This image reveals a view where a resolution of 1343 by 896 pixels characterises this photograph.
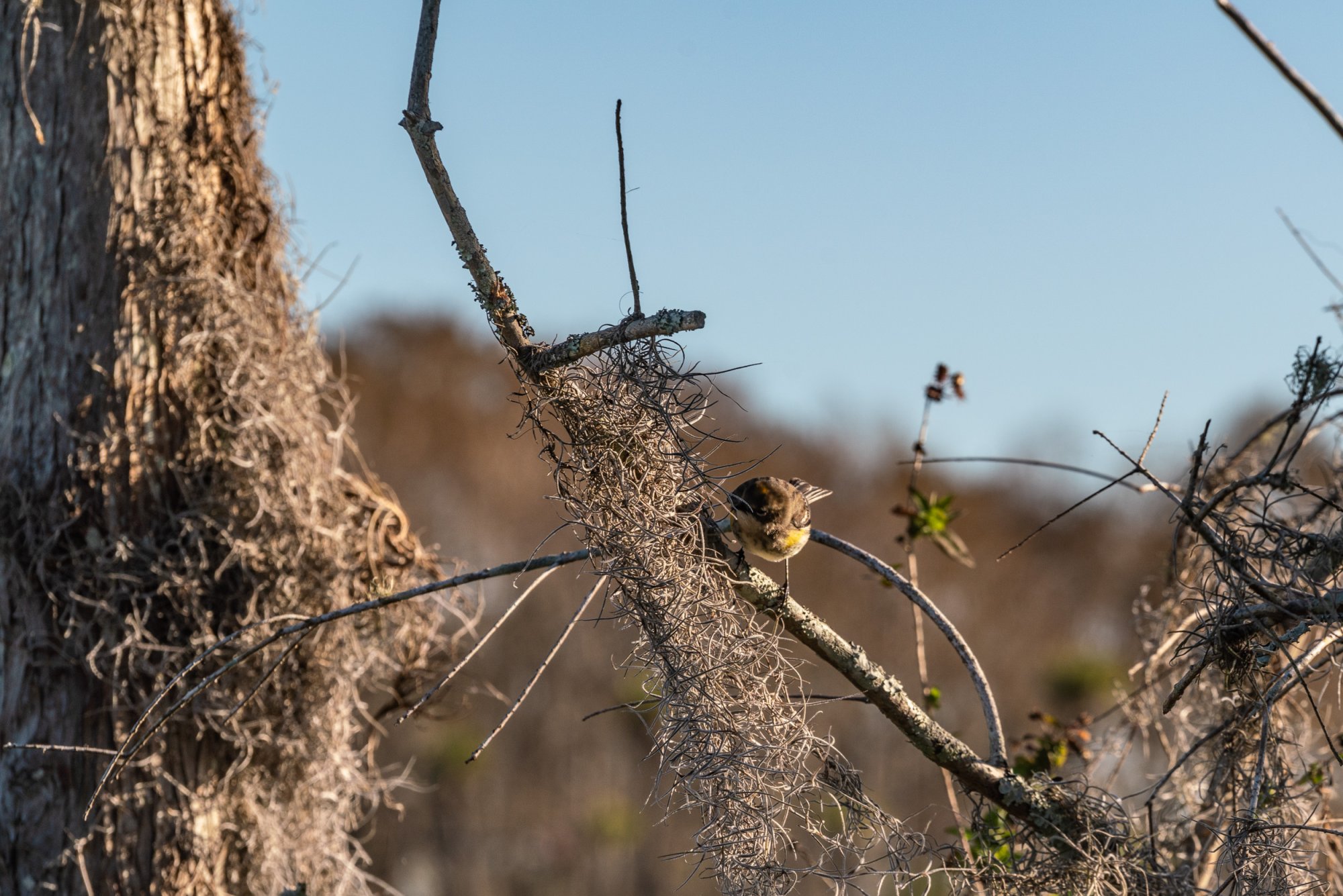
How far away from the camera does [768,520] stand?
4.40ft

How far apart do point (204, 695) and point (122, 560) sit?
28 centimetres

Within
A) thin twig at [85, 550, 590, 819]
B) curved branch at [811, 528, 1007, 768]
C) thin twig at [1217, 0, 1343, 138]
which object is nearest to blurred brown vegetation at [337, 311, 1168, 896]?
curved branch at [811, 528, 1007, 768]

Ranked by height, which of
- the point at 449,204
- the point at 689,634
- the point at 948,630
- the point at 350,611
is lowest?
the point at 350,611

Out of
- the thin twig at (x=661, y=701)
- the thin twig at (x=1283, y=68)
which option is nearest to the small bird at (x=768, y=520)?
the thin twig at (x=661, y=701)

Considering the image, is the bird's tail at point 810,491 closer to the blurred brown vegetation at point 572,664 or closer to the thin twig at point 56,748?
the thin twig at point 56,748

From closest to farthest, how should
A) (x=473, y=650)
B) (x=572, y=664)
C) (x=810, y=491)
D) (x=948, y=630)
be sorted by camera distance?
1. (x=473, y=650)
2. (x=948, y=630)
3. (x=810, y=491)
4. (x=572, y=664)

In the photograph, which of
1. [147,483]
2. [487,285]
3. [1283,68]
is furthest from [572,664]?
[1283,68]

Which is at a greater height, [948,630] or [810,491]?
[810,491]

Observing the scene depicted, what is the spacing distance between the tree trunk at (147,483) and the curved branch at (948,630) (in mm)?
1045

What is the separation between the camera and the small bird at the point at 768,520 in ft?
4.40

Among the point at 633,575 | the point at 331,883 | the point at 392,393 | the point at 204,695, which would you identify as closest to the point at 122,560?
the point at 204,695

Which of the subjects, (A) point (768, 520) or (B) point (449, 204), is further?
(A) point (768, 520)

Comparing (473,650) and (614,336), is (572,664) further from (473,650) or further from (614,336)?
(614,336)

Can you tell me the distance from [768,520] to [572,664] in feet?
20.7
